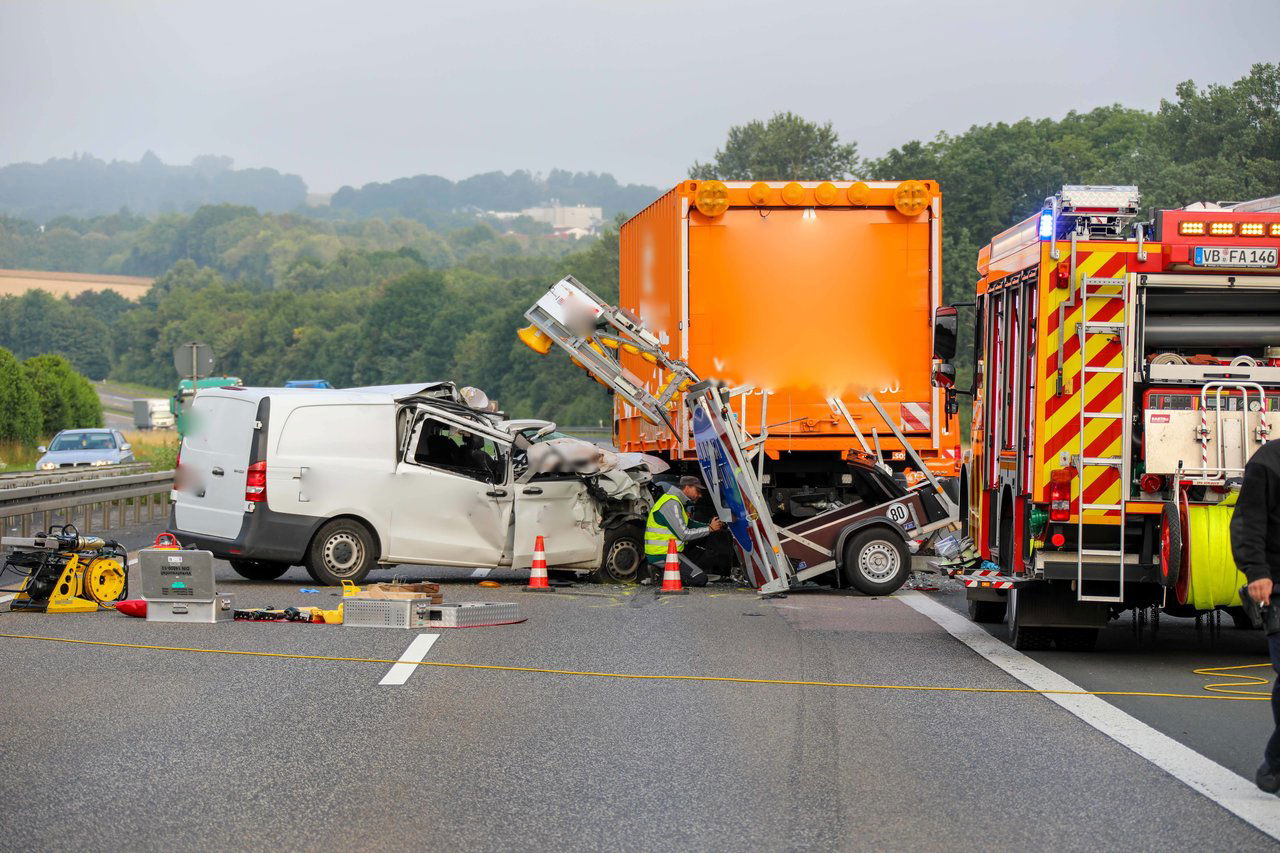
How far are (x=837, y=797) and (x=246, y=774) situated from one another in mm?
2572

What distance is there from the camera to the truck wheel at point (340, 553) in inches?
655

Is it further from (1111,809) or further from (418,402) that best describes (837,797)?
(418,402)

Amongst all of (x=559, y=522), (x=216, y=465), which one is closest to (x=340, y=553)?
(x=216, y=465)

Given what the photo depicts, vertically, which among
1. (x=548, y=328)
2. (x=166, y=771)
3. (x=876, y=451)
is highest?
(x=548, y=328)

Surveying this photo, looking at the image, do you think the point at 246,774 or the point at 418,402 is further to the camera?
the point at 418,402

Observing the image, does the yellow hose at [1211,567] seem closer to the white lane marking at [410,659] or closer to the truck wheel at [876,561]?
the white lane marking at [410,659]

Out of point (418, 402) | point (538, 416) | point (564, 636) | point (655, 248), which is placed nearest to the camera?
point (564, 636)

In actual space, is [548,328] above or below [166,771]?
above

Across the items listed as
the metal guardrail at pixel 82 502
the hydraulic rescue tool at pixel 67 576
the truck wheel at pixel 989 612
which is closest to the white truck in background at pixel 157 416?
the metal guardrail at pixel 82 502

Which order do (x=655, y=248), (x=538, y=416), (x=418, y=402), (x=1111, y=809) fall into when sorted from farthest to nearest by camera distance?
(x=538, y=416) < (x=655, y=248) < (x=418, y=402) < (x=1111, y=809)

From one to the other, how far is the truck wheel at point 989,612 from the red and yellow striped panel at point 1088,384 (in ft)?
9.87

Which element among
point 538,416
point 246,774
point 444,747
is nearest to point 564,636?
point 444,747

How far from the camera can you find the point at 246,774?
7.79 meters

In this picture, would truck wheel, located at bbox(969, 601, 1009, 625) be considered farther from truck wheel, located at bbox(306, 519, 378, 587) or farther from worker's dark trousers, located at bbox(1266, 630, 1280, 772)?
worker's dark trousers, located at bbox(1266, 630, 1280, 772)
